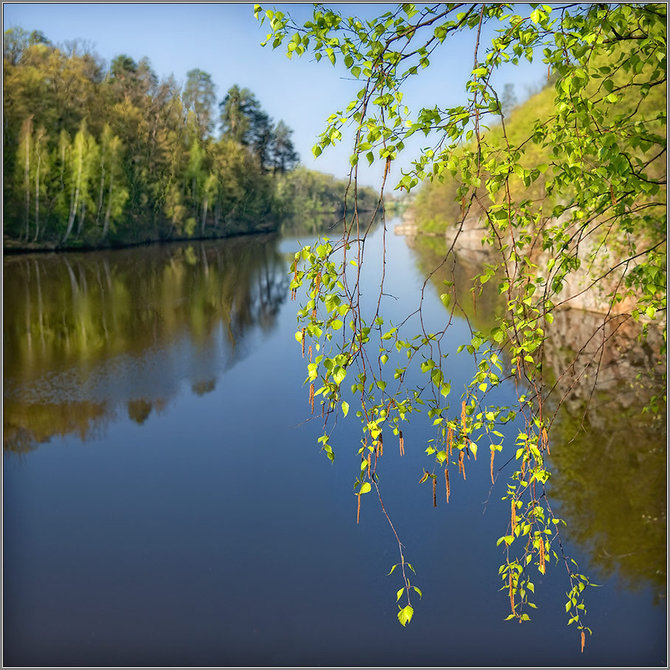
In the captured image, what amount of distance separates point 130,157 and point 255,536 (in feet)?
62.4

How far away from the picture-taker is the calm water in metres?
6.10

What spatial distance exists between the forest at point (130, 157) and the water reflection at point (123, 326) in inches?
46.4

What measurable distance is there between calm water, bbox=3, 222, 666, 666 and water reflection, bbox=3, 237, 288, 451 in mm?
82

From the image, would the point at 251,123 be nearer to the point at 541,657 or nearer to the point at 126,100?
the point at 126,100

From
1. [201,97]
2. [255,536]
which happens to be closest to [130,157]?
[201,97]

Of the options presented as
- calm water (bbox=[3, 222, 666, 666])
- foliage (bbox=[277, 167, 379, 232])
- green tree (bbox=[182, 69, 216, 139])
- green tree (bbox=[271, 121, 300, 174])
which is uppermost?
green tree (bbox=[182, 69, 216, 139])

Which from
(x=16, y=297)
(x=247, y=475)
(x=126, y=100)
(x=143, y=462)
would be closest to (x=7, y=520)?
(x=143, y=462)

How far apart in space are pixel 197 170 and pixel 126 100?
5140 millimetres

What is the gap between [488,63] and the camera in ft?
7.63

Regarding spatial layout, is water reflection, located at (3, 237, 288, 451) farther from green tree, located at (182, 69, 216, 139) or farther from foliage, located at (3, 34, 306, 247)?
green tree, located at (182, 69, 216, 139)

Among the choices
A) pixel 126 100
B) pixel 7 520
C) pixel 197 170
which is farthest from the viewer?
pixel 126 100

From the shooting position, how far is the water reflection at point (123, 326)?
11367 mm

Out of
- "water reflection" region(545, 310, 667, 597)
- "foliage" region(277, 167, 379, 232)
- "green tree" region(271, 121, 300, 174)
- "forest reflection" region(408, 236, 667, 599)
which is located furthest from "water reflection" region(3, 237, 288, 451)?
"water reflection" region(545, 310, 667, 597)

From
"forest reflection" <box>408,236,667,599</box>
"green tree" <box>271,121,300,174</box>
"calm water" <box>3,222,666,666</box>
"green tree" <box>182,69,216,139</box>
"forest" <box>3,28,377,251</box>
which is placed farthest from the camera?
"forest" <box>3,28,377,251</box>
